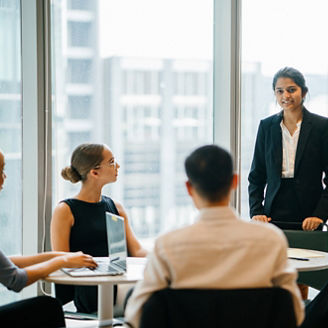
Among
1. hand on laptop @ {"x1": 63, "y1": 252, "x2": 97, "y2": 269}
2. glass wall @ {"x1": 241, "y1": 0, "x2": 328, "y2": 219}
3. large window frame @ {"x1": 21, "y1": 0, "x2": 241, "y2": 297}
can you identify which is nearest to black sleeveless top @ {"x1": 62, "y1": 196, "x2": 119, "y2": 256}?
Result: hand on laptop @ {"x1": 63, "y1": 252, "x2": 97, "y2": 269}

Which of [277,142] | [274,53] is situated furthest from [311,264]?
[274,53]

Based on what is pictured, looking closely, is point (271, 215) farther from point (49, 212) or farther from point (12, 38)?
point (12, 38)

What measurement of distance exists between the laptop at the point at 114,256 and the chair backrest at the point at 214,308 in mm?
697

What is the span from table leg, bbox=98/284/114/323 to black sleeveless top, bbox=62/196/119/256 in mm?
521

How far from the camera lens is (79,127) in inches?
161

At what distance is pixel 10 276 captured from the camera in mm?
2258

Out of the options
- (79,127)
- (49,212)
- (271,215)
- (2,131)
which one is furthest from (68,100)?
(271,215)

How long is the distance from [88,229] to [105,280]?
2.59ft

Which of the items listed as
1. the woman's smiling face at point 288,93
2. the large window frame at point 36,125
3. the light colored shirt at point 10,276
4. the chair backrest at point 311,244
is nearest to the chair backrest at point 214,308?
the light colored shirt at point 10,276

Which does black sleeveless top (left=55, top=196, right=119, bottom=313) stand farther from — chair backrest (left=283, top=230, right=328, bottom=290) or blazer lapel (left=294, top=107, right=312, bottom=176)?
blazer lapel (left=294, top=107, right=312, bottom=176)

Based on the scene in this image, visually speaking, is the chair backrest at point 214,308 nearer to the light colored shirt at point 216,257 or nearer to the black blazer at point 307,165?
the light colored shirt at point 216,257

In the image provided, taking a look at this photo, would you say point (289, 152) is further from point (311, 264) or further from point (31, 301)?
point (31, 301)

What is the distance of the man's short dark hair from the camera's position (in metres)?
1.72

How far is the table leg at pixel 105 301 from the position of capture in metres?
2.49
